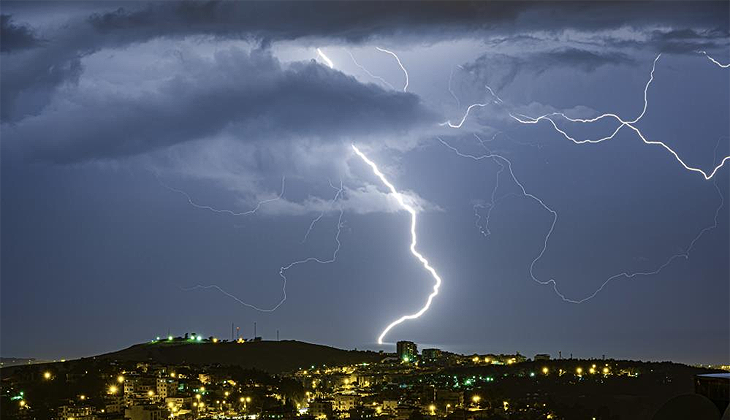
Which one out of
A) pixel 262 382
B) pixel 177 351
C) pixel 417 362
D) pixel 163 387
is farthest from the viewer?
pixel 177 351

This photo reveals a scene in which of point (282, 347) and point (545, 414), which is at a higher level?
point (282, 347)

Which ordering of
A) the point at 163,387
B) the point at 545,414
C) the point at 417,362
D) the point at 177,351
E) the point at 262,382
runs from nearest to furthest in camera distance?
the point at 545,414
the point at 163,387
the point at 262,382
the point at 417,362
the point at 177,351

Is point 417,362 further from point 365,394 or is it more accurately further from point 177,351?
point 365,394

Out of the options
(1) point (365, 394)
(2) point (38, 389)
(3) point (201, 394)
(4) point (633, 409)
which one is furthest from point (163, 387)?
(4) point (633, 409)

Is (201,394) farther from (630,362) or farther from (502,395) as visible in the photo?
(630,362)

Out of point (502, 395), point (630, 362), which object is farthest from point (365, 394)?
point (630, 362)

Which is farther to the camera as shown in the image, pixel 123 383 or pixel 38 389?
pixel 123 383
